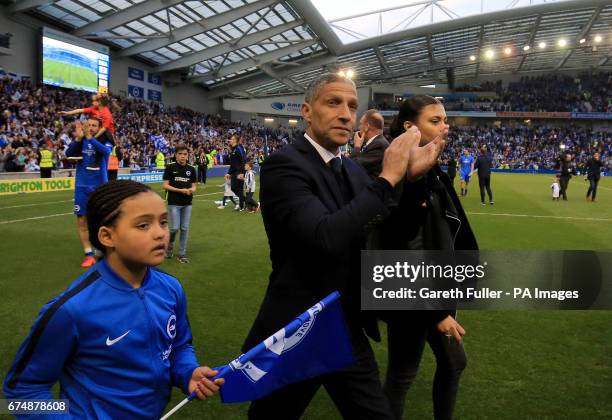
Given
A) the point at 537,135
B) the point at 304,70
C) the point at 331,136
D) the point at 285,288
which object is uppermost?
the point at 304,70

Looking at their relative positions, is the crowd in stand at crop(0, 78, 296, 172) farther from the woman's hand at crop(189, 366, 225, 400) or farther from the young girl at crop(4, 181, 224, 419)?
the woman's hand at crop(189, 366, 225, 400)

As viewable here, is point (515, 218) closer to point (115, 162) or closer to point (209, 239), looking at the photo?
point (209, 239)

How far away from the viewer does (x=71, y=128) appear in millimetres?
26562

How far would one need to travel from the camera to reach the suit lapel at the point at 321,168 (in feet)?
6.57

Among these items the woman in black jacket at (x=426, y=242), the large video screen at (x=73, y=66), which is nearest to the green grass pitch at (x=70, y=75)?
the large video screen at (x=73, y=66)

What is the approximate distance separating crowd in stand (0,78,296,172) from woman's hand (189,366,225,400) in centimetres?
1581

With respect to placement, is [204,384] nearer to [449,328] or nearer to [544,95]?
[449,328]

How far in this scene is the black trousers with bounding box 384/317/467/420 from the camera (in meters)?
2.69

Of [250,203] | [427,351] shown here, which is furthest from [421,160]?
[250,203]

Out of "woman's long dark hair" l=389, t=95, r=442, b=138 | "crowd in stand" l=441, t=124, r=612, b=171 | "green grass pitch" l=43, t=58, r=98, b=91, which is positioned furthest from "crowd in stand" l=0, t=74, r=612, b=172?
"woman's long dark hair" l=389, t=95, r=442, b=138

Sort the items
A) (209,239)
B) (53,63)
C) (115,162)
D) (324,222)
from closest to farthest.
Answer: (324,222)
(209,239)
(115,162)
(53,63)

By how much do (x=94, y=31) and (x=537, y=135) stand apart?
2216 inches

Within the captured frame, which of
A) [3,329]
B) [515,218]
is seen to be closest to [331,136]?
[3,329]

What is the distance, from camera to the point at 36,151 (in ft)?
73.3
